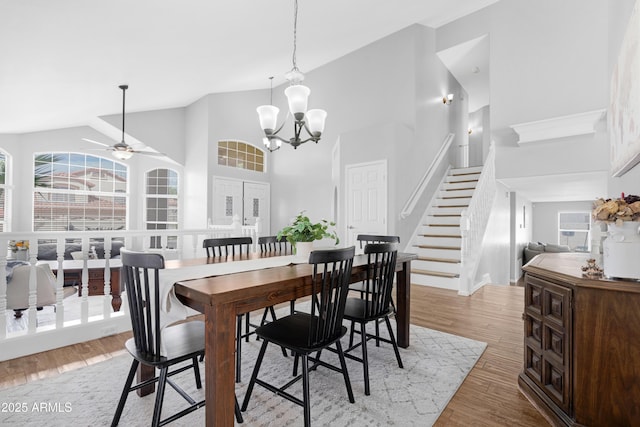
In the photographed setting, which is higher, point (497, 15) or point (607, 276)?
point (497, 15)

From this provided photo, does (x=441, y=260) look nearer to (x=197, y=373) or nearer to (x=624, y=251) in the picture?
(x=624, y=251)

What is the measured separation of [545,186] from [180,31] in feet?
20.0

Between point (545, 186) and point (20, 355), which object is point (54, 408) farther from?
point (545, 186)

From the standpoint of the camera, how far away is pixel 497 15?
492 centimetres

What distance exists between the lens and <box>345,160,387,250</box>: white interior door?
5645mm

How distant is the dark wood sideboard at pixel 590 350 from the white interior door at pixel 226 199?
6.50 m

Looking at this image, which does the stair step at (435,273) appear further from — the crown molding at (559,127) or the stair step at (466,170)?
the stair step at (466,170)

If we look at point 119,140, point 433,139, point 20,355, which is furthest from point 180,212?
point 433,139

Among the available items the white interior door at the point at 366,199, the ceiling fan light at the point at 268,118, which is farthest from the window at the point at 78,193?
the ceiling fan light at the point at 268,118

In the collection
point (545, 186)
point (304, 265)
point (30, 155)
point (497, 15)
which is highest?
point (497, 15)

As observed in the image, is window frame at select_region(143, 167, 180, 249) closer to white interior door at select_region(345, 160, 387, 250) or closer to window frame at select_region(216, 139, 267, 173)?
window frame at select_region(216, 139, 267, 173)

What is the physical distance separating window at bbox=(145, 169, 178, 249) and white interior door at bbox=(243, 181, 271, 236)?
1.79 meters

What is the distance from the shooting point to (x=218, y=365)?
4.54ft

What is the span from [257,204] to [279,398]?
21.5ft
